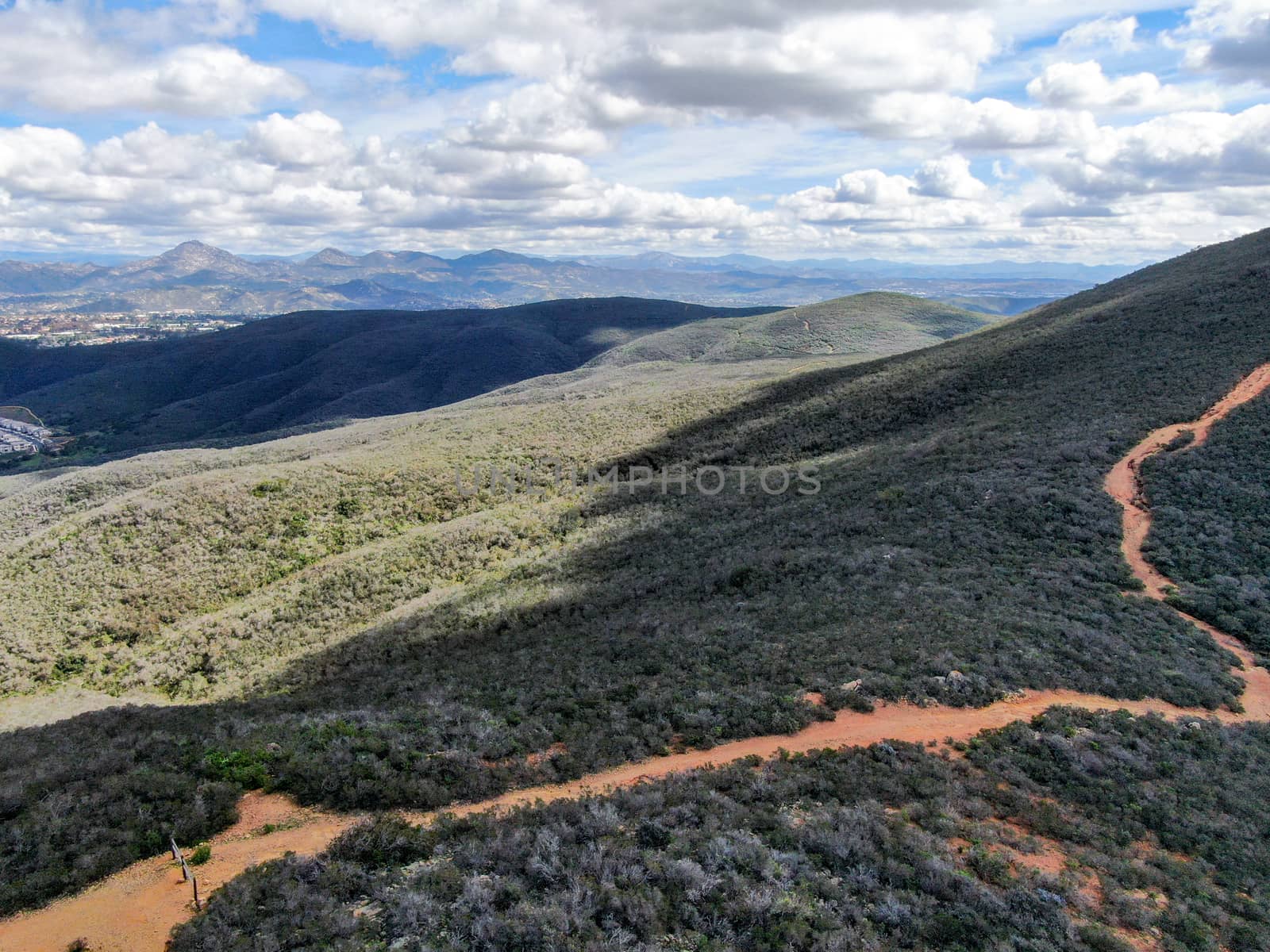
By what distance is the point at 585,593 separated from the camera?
24.0m

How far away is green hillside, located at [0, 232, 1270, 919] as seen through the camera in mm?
11719

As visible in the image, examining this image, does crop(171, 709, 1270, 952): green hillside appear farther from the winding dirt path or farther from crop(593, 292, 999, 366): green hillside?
crop(593, 292, 999, 366): green hillside

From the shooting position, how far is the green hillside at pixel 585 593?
38.4ft

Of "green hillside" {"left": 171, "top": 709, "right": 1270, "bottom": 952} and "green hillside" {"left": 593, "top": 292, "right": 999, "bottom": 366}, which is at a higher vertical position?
"green hillside" {"left": 593, "top": 292, "right": 999, "bottom": 366}

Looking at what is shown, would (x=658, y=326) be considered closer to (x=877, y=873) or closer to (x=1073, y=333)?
(x=1073, y=333)

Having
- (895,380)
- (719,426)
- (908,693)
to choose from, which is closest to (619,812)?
(908,693)

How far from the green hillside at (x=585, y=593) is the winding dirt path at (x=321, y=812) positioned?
342mm

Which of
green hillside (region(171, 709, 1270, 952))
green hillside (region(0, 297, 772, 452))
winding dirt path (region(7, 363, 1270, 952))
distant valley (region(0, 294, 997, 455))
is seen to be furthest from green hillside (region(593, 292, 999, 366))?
green hillside (region(171, 709, 1270, 952))

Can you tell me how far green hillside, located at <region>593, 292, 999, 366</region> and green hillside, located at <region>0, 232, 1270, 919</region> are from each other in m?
73.1

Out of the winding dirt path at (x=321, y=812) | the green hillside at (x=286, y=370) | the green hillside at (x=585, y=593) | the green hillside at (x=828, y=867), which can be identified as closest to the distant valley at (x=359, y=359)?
the green hillside at (x=286, y=370)

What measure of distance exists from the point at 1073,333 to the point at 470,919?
182 feet

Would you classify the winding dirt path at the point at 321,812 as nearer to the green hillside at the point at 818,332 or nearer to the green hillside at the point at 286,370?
the green hillside at the point at 818,332

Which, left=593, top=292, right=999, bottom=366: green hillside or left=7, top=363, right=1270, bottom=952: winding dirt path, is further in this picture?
left=593, top=292, right=999, bottom=366: green hillside

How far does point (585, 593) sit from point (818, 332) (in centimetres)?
11814
